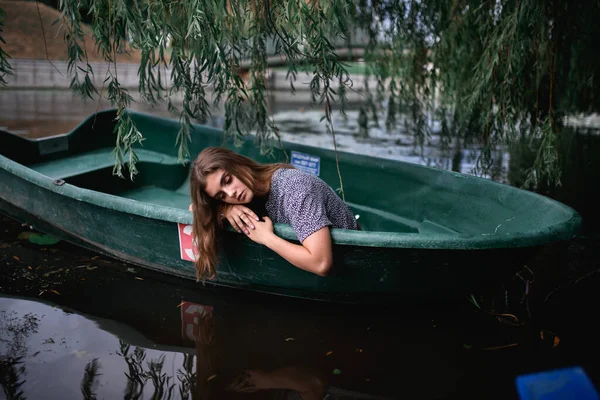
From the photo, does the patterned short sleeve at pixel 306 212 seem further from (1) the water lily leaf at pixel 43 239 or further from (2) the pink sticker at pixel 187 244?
(1) the water lily leaf at pixel 43 239

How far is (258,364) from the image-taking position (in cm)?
287

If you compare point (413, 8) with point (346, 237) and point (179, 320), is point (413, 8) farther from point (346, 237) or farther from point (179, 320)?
point (179, 320)

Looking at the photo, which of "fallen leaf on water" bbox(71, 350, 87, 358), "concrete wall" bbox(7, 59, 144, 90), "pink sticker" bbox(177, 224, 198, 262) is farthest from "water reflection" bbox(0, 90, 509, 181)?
"fallen leaf on water" bbox(71, 350, 87, 358)

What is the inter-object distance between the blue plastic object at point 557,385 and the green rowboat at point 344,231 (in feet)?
1.83

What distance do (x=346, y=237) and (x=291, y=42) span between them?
1.19 meters

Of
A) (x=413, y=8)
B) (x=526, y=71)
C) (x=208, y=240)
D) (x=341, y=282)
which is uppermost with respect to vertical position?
(x=413, y=8)

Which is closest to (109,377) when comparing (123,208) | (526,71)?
(123,208)

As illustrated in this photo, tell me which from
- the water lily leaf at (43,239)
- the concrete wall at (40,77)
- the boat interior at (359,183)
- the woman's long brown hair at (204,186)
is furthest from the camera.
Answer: the concrete wall at (40,77)

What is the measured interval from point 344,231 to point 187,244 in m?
1.06

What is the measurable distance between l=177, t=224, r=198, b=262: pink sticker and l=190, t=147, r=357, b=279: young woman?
17 centimetres

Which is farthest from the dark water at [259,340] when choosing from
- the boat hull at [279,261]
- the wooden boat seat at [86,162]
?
the wooden boat seat at [86,162]

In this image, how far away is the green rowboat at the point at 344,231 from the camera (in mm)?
2842

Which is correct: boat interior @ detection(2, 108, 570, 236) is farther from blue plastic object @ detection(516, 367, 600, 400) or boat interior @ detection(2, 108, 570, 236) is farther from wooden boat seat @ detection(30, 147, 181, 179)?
blue plastic object @ detection(516, 367, 600, 400)

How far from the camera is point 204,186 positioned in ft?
9.21
